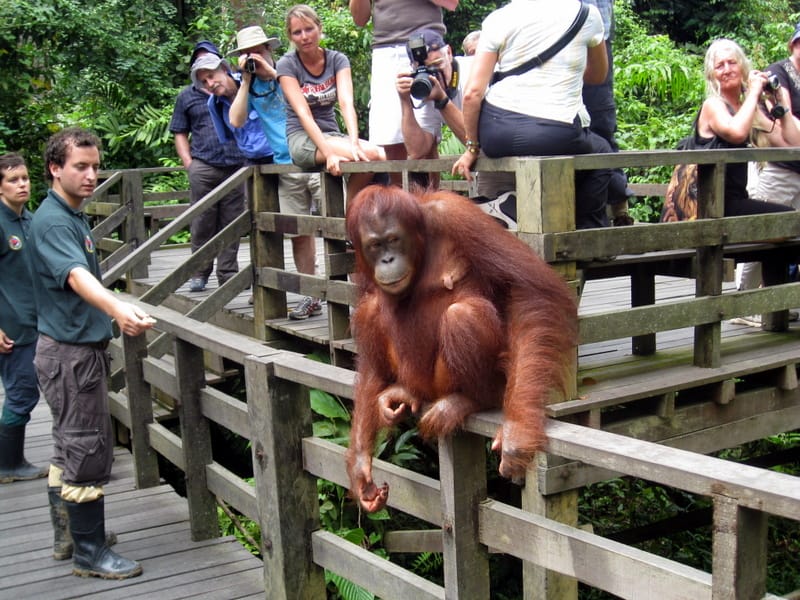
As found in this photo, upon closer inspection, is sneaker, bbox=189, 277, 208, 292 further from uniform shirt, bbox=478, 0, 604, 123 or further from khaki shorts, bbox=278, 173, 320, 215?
uniform shirt, bbox=478, 0, 604, 123

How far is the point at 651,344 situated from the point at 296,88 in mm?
2428

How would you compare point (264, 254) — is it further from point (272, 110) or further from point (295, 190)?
point (272, 110)

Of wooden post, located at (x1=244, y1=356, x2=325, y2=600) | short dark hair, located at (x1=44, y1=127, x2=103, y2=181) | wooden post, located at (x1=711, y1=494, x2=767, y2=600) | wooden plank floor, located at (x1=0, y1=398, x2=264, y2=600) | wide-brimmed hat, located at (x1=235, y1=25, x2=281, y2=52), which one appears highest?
wide-brimmed hat, located at (x1=235, y1=25, x2=281, y2=52)

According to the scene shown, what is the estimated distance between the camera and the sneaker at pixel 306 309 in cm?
616

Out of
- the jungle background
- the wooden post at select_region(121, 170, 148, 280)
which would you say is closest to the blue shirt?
the wooden post at select_region(121, 170, 148, 280)

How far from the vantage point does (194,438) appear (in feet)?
14.0

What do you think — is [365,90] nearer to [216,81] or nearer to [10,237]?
[216,81]

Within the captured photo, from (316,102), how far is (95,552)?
9.53 ft

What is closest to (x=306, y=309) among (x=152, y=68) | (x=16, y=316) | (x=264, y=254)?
(x=264, y=254)

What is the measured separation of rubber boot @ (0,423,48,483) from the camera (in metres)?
5.20

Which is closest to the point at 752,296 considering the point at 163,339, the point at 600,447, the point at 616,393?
the point at 616,393

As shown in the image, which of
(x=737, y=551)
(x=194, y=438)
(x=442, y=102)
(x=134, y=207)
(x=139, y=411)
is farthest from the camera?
(x=134, y=207)

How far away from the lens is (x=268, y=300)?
6.10 meters

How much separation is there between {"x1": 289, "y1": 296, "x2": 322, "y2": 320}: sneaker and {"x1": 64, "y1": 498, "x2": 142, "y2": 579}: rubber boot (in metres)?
2.43
